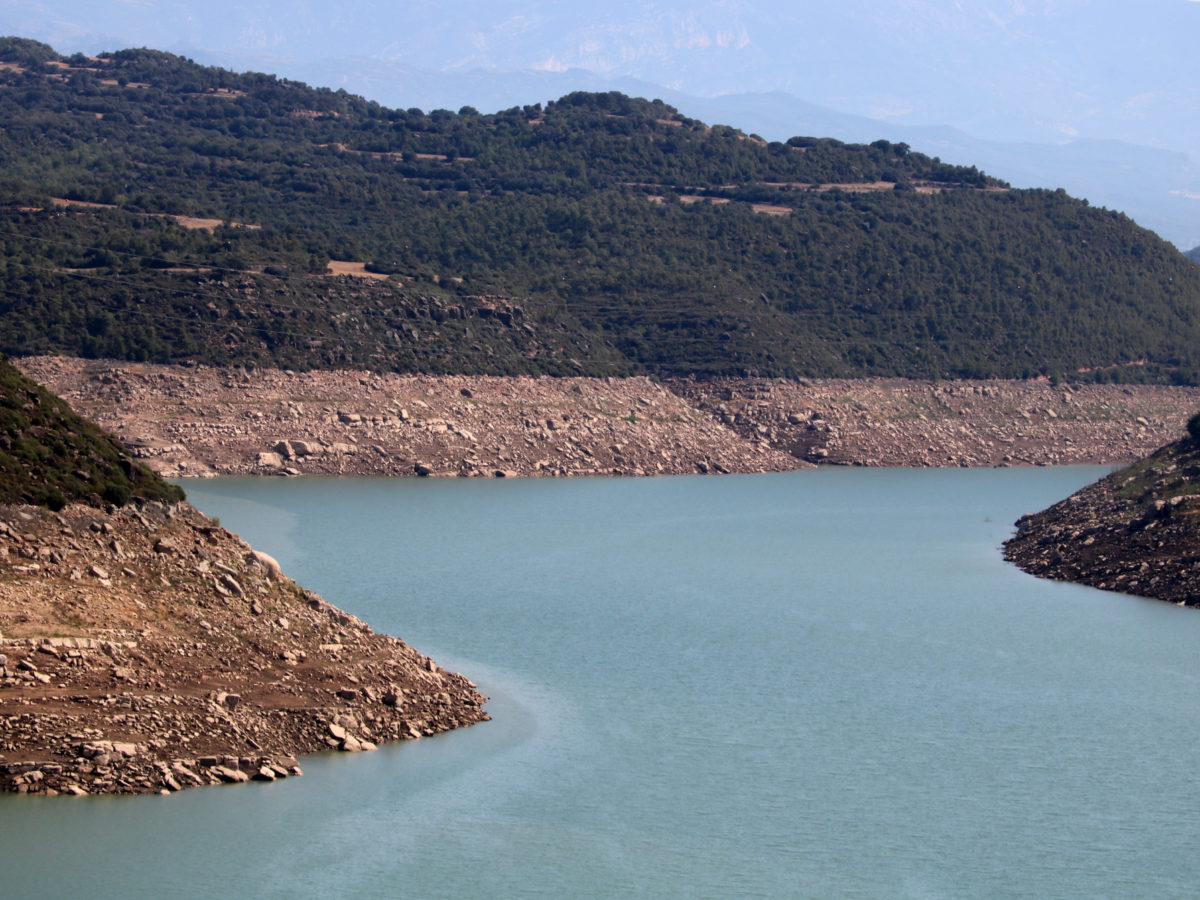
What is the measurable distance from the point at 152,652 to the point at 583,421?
51.8 meters

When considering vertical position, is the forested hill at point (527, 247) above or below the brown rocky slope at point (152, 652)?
above

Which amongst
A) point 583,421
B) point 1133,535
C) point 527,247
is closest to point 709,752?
point 1133,535

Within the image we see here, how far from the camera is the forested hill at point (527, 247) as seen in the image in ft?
234

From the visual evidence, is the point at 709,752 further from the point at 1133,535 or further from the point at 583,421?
the point at 583,421

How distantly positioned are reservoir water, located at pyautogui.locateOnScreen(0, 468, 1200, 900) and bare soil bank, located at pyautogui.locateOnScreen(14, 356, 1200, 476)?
49.2 ft

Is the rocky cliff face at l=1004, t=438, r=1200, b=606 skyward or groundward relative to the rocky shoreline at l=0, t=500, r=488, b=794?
skyward

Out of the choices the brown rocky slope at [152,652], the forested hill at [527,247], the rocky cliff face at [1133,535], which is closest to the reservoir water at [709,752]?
the brown rocky slope at [152,652]

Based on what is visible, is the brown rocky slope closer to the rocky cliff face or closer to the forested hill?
the rocky cliff face

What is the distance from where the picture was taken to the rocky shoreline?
20.5 metres

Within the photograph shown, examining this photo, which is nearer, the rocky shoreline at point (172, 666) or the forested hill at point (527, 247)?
the rocky shoreline at point (172, 666)

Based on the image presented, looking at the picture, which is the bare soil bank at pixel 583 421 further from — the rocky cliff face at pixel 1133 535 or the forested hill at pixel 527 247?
the rocky cliff face at pixel 1133 535

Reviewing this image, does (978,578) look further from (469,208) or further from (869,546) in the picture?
(469,208)

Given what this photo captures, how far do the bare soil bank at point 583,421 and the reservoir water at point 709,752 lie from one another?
15.0 metres

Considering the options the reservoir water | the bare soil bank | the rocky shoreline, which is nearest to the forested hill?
the bare soil bank
